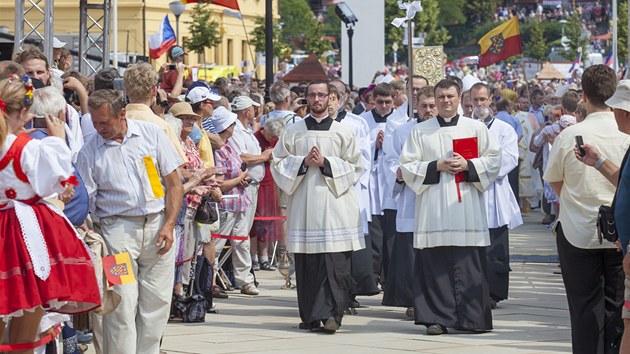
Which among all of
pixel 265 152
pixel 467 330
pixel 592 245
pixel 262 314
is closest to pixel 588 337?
pixel 592 245

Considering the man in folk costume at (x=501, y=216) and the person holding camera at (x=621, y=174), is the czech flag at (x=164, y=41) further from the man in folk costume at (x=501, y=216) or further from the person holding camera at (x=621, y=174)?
the person holding camera at (x=621, y=174)

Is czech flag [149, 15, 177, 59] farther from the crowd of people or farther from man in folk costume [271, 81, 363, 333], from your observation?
man in folk costume [271, 81, 363, 333]

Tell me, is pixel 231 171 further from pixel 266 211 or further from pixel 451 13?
pixel 451 13

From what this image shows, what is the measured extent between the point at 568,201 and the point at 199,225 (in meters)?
3.71

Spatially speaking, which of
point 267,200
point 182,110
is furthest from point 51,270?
point 267,200

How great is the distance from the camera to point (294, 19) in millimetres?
83000

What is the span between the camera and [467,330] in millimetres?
12164

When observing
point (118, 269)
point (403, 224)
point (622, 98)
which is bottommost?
point (118, 269)

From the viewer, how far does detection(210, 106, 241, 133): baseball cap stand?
14.4m

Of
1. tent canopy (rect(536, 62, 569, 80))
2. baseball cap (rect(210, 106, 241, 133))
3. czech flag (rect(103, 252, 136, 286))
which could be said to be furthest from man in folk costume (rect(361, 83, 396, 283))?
tent canopy (rect(536, 62, 569, 80))

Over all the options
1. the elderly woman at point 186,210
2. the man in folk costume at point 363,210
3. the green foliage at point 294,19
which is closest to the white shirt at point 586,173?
the elderly woman at point 186,210

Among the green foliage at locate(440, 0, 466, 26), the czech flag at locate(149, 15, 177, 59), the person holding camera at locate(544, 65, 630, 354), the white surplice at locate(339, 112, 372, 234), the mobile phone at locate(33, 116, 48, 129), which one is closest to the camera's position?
the mobile phone at locate(33, 116, 48, 129)

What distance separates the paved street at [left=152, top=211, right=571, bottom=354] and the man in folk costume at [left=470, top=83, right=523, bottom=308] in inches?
10.1

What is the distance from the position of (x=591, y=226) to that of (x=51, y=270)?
11.4ft
